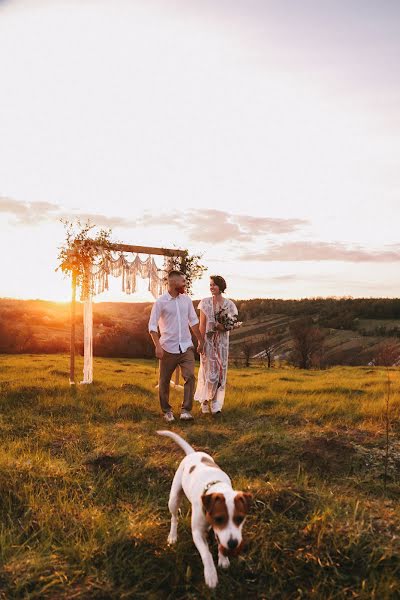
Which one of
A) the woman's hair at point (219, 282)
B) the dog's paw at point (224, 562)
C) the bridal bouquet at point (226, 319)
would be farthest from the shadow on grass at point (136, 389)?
the dog's paw at point (224, 562)

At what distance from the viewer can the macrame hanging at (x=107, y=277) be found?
14125 millimetres

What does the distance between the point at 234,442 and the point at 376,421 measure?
319cm

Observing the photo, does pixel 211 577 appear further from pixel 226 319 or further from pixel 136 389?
pixel 136 389

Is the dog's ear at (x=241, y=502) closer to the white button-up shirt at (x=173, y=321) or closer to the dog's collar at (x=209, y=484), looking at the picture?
the dog's collar at (x=209, y=484)

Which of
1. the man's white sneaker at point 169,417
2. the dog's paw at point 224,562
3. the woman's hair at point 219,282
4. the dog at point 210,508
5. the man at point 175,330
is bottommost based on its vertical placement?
the man's white sneaker at point 169,417

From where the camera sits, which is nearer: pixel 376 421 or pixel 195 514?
pixel 195 514

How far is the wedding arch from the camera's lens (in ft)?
45.9

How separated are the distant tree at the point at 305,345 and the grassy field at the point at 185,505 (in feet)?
59.1

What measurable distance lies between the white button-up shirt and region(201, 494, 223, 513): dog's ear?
20.1 feet

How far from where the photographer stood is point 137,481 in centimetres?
593

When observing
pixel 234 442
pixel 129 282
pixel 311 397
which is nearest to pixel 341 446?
pixel 234 442

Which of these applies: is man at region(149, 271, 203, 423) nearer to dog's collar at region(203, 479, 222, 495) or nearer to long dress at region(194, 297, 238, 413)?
long dress at region(194, 297, 238, 413)

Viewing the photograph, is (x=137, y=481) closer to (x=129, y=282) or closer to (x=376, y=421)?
(x=376, y=421)

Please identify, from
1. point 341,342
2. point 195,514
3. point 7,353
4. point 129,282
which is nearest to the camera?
point 195,514
